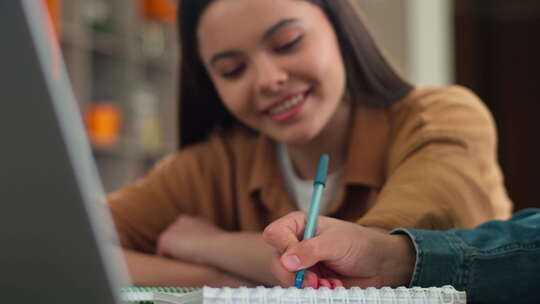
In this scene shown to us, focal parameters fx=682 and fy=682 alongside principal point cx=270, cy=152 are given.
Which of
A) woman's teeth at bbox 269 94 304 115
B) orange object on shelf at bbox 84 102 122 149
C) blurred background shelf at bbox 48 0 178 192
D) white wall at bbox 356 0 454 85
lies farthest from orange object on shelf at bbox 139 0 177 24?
woman's teeth at bbox 269 94 304 115

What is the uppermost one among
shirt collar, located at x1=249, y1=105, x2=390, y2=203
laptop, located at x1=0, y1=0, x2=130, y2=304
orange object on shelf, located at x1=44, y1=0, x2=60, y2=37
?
orange object on shelf, located at x1=44, y1=0, x2=60, y2=37

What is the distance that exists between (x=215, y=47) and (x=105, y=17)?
6.95ft

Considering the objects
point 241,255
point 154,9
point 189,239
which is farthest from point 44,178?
point 154,9

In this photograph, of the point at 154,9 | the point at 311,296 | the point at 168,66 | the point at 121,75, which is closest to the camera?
the point at 311,296

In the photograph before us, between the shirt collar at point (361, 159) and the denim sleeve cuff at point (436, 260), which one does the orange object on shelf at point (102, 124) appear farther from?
the denim sleeve cuff at point (436, 260)

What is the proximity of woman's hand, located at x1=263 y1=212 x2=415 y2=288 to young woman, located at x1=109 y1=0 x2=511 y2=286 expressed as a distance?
11 centimetres

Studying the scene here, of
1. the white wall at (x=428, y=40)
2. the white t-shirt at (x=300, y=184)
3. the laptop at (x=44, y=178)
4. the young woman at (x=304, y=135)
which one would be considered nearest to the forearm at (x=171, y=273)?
the young woman at (x=304, y=135)

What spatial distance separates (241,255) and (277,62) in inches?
8.7

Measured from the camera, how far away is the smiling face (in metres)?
0.77

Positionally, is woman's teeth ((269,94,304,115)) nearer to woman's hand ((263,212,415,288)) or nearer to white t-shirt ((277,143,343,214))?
white t-shirt ((277,143,343,214))

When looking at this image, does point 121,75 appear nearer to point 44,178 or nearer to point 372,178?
point 372,178

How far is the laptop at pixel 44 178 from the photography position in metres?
0.25

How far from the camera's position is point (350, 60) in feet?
2.71

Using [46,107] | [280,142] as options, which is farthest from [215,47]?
[46,107]
